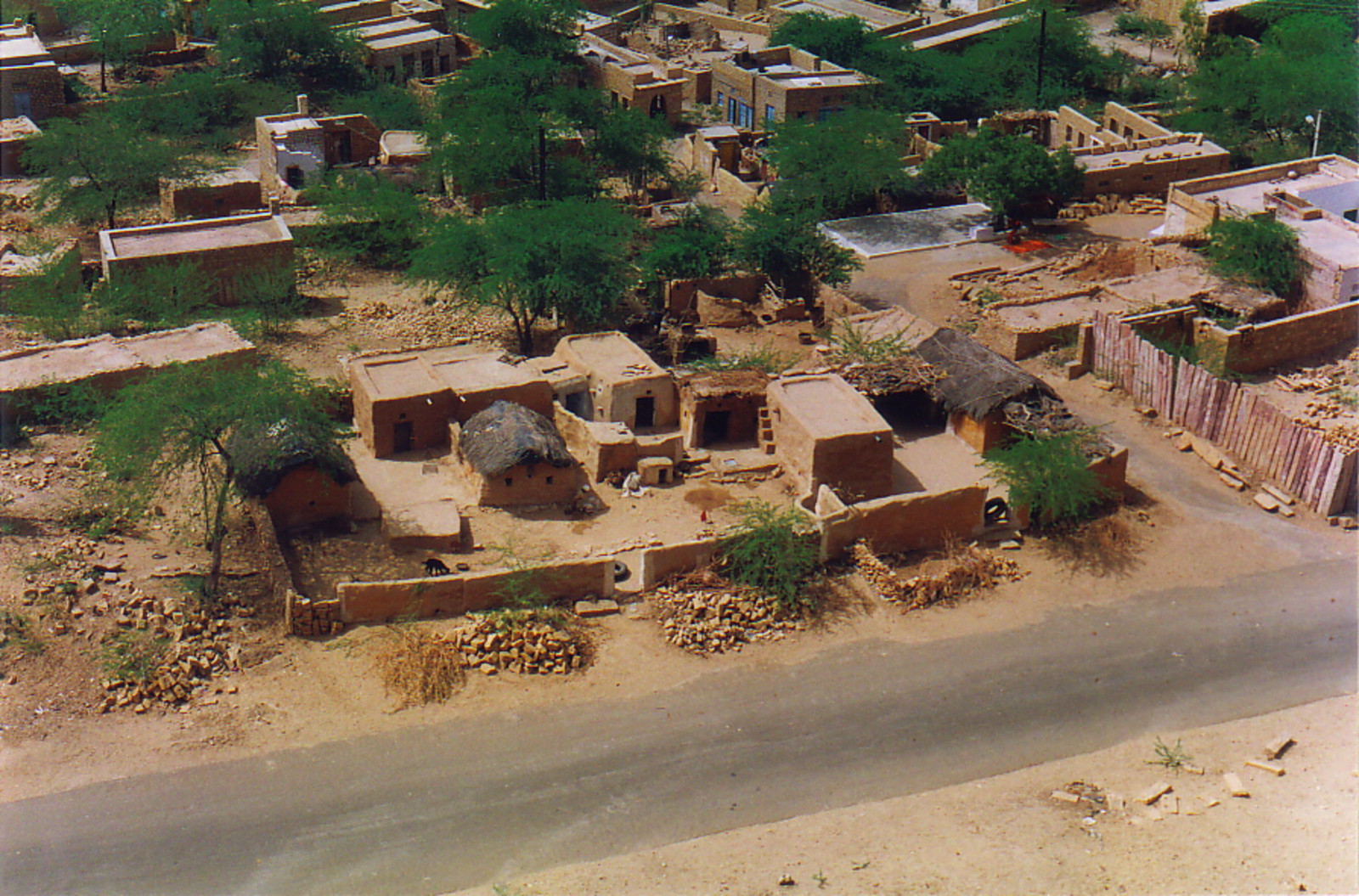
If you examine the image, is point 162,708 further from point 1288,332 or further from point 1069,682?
point 1288,332

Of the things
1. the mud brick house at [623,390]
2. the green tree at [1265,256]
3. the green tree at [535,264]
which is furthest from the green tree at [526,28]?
the green tree at [1265,256]

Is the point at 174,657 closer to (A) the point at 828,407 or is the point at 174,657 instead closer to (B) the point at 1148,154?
(A) the point at 828,407

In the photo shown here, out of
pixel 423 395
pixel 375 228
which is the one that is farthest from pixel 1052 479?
pixel 375 228

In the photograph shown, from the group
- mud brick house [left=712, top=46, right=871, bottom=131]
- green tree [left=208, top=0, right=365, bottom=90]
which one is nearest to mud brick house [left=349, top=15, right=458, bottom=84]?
green tree [left=208, top=0, right=365, bottom=90]

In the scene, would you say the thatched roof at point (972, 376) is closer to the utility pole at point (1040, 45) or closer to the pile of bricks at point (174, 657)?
the pile of bricks at point (174, 657)

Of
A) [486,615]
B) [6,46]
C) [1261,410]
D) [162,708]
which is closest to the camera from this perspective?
[162,708]

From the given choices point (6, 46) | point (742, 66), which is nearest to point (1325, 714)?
point (742, 66)
